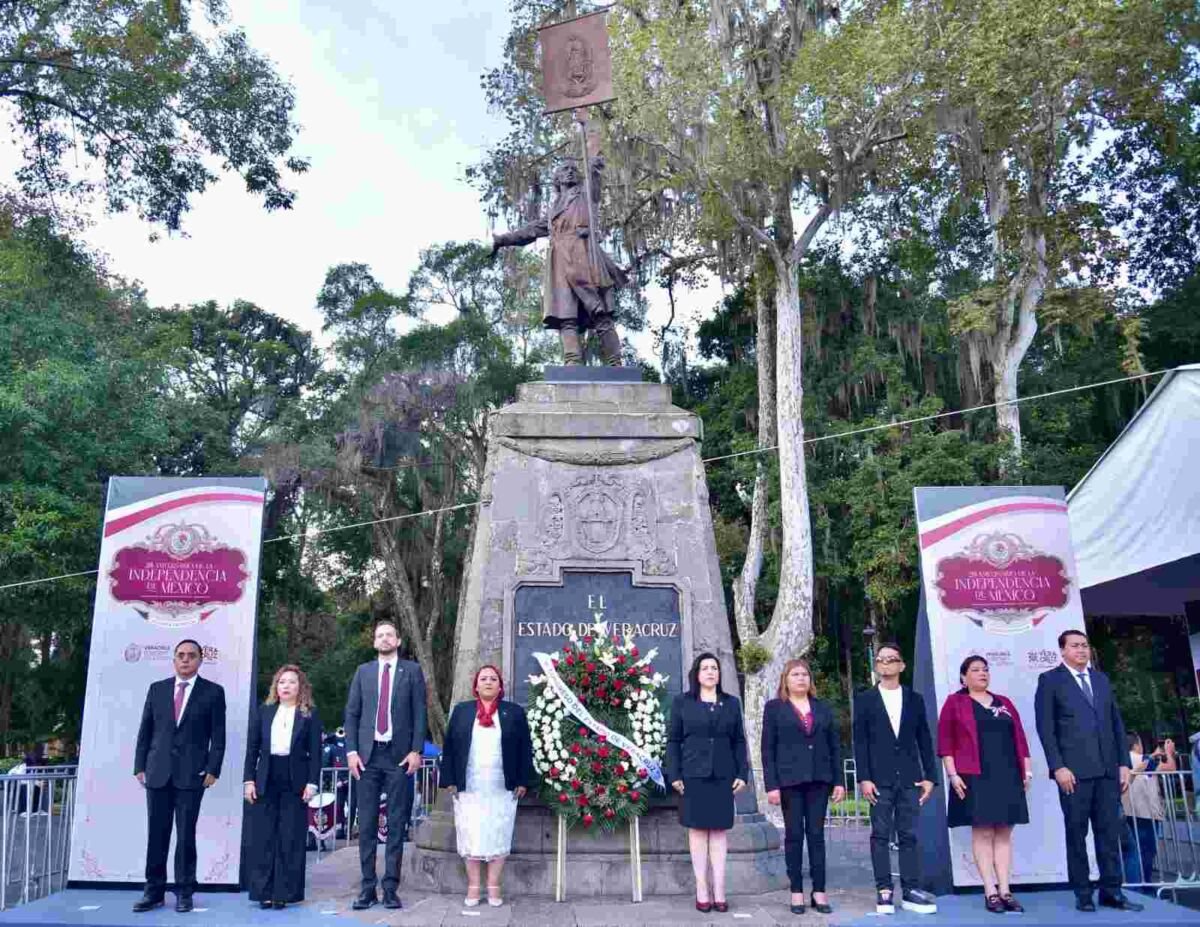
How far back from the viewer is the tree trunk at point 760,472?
1936cm

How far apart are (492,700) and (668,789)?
1.36 m

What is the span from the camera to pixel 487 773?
6387 mm

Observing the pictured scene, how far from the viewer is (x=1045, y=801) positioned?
7070mm

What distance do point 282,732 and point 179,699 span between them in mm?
718

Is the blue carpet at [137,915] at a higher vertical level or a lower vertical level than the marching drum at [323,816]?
lower

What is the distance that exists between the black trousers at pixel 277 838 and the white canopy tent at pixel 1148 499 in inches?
258

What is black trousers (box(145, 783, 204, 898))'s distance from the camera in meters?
6.37

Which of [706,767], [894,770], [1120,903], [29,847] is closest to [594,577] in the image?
[706,767]

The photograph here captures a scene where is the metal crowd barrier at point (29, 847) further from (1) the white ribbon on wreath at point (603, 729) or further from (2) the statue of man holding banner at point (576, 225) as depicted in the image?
(2) the statue of man holding banner at point (576, 225)

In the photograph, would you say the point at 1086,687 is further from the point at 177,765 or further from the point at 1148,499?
the point at 177,765

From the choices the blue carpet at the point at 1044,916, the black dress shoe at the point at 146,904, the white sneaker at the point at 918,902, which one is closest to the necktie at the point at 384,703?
the black dress shoe at the point at 146,904

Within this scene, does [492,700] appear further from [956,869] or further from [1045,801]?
[1045,801]

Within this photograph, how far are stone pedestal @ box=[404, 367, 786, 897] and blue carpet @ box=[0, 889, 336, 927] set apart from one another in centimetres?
104

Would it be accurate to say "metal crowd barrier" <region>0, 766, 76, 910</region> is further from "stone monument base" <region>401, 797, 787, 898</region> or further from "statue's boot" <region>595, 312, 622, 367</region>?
"statue's boot" <region>595, 312, 622, 367</region>
